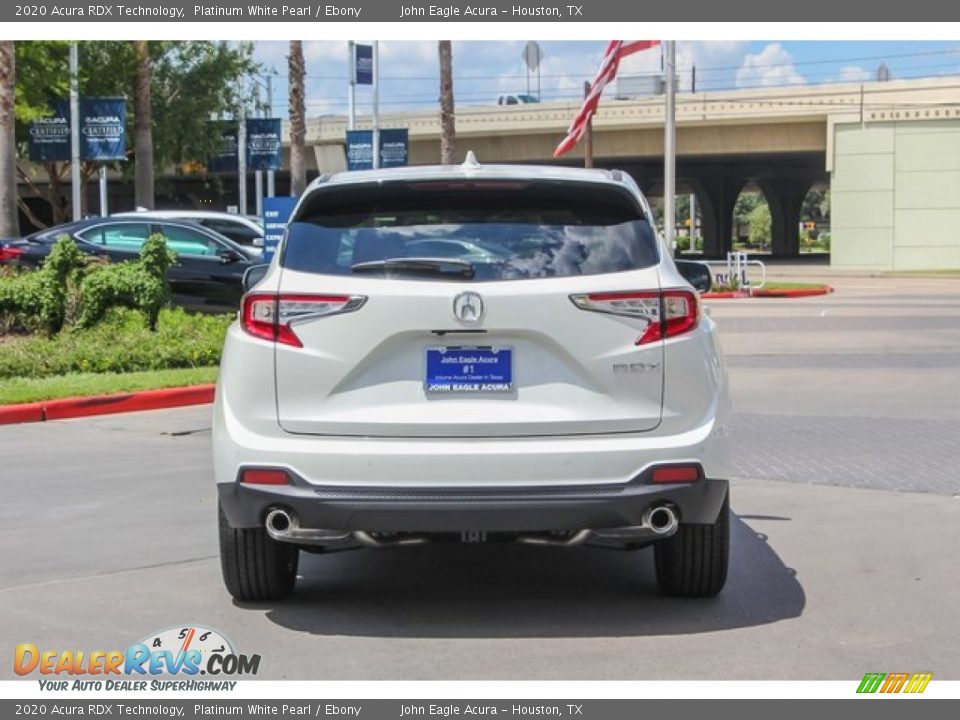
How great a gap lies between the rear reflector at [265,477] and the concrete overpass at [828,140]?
49294 mm

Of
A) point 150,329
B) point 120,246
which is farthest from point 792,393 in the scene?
point 120,246

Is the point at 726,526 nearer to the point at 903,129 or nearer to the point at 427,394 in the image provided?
the point at 427,394

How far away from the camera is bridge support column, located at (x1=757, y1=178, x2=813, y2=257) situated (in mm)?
89062

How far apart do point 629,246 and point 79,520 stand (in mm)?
4024

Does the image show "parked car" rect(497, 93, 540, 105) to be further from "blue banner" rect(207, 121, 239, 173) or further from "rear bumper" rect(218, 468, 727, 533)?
"rear bumper" rect(218, 468, 727, 533)

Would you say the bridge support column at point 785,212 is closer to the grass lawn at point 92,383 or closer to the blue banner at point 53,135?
the blue banner at point 53,135

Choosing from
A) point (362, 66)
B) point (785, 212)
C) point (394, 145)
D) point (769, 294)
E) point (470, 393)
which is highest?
point (362, 66)

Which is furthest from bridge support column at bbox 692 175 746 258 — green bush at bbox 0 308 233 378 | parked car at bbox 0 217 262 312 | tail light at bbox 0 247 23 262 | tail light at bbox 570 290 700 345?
tail light at bbox 570 290 700 345

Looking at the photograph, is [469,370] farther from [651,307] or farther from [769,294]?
[769,294]

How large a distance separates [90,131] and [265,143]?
39.0 feet

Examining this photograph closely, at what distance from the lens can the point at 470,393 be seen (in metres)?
5.48

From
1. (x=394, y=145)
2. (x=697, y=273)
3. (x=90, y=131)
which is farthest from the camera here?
(x=394, y=145)

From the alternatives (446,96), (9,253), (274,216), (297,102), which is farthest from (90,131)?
(274,216)

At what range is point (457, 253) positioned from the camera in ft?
18.8
